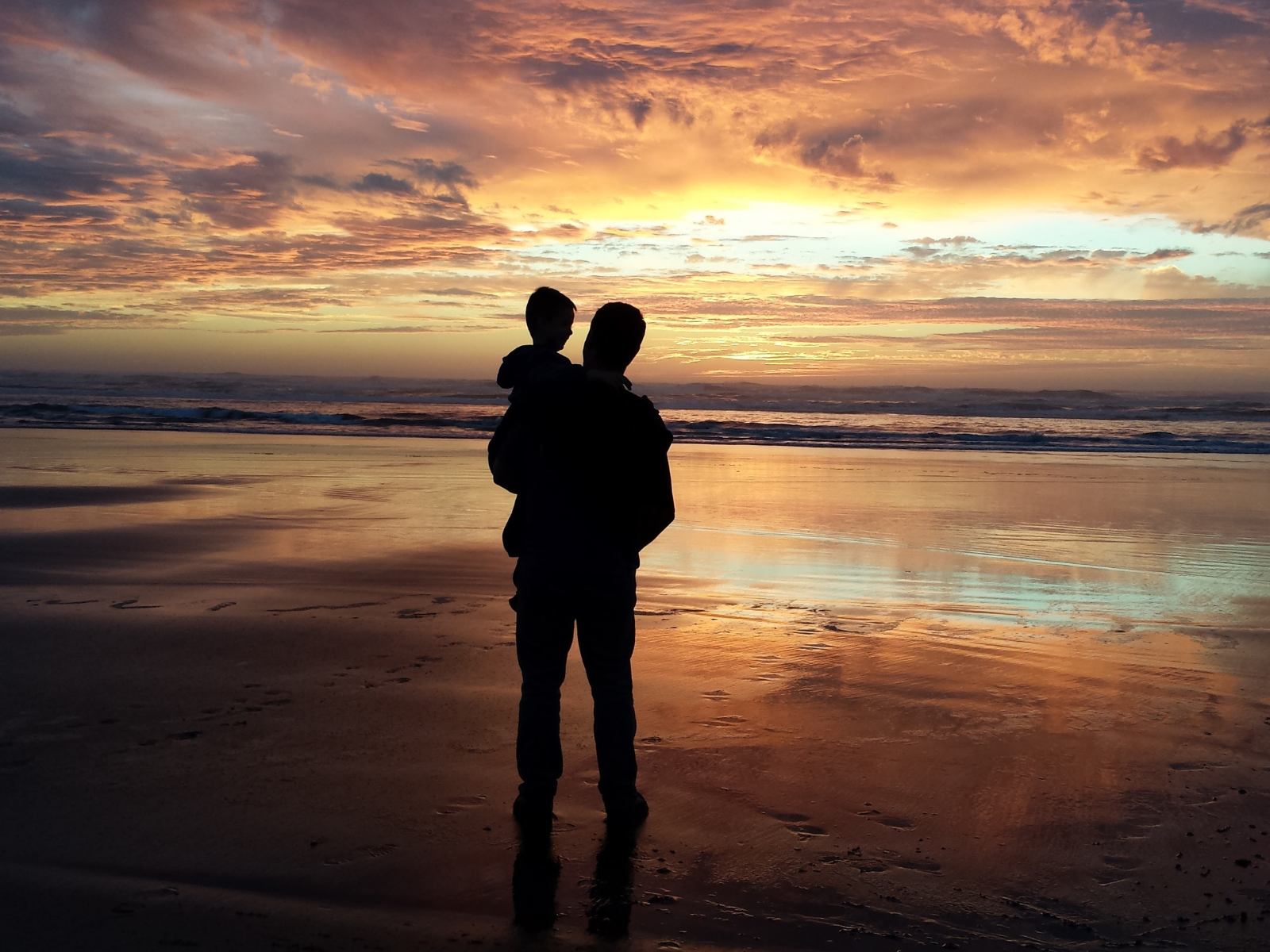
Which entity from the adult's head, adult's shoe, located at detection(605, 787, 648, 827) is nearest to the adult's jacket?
the adult's head

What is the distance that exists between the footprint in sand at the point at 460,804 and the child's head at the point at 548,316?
1.65m

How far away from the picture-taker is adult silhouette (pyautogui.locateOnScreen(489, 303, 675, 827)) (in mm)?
3127

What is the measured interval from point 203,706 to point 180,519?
244 inches

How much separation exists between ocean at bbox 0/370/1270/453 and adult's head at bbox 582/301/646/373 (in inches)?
789

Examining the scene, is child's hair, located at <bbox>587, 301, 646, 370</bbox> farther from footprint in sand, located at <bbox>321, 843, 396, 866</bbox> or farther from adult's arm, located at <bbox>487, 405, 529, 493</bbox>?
footprint in sand, located at <bbox>321, 843, 396, 866</bbox>

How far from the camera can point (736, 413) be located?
38562 mm

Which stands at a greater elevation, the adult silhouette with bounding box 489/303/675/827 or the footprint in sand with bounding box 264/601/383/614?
the adult silhouette with bounding box 489/303/675/827

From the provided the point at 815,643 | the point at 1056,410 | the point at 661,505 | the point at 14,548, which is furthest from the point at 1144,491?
the point at 1056,410

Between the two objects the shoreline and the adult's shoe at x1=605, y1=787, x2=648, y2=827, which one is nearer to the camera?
the adult's shoe at x1=605, y1=787, x2=648, y2=827

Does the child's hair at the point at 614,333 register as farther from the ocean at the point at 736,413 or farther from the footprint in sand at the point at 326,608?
the ocean at the point at 736,413

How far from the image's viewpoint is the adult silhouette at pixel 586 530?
3127mm

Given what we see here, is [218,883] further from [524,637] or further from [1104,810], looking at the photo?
[1104,810]

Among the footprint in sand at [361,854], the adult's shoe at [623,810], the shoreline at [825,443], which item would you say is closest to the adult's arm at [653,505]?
the adult's shoe at [623,810]

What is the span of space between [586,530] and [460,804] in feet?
3.65
